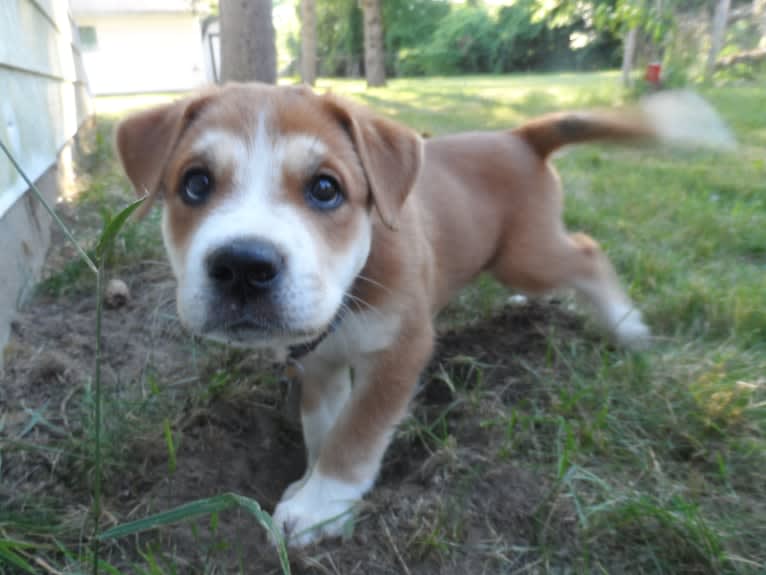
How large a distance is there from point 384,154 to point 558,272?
1.42m

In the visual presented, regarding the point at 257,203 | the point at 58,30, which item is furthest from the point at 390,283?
the point at 58,30

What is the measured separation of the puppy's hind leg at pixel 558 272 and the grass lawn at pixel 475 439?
172 millimetres

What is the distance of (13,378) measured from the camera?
2479 mm

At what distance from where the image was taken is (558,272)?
3309mm

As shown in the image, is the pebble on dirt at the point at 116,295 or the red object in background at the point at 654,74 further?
the red object in background at the point at 654,74

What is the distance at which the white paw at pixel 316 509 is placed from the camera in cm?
204

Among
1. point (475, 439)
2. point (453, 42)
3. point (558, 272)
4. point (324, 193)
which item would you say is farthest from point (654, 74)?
point (453, 42)

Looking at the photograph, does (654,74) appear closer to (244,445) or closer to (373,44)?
(244,445)

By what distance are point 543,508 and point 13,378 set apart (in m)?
2.04

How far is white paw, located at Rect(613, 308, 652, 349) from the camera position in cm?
303

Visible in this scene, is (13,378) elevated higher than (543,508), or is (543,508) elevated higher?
(13,378)

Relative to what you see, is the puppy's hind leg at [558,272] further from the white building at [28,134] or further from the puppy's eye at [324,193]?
the white building at [28,134]

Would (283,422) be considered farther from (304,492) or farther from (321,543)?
(321,543)

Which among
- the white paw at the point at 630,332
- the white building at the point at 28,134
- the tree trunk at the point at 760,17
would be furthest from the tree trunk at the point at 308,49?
the white paw at the point at 630,332
